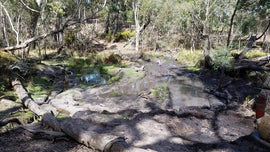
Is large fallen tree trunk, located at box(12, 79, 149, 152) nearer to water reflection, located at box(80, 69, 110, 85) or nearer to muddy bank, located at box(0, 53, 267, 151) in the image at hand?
muddy bank, located at box(0, 53, 267, 151)

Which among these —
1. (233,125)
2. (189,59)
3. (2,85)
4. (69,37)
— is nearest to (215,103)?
(233,125)

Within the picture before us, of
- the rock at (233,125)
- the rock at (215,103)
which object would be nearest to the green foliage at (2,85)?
the rock at (233,125)

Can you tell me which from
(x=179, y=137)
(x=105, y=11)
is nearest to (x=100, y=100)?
(x=179, y=137)

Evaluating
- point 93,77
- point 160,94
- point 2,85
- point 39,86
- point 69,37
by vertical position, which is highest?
point 69,37

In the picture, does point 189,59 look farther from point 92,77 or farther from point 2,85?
point 2,85

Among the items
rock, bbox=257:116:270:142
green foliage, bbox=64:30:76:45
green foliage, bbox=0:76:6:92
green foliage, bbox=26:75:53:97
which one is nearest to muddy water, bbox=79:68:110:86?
green foliage, bbox=26:75:53:97

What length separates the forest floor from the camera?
3.60 metres

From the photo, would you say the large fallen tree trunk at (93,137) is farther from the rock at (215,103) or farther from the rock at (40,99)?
the rock at (215,103)

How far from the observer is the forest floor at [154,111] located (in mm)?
3598

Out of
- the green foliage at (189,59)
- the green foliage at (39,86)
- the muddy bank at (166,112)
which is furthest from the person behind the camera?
the green foliage at (189,59)

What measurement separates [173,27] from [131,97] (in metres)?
15.5

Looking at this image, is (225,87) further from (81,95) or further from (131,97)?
(81,95)

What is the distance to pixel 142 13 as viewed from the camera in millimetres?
21000

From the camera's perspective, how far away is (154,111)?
235 inches
